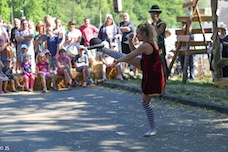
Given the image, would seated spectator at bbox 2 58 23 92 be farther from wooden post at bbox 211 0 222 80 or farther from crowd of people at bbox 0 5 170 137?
wooden post at bbox 211 0 222 80

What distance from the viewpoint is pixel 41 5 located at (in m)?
55.6

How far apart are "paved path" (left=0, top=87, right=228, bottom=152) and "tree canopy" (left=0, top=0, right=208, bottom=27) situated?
1733 centimetres

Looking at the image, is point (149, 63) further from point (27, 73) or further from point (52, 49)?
point (52, 49)

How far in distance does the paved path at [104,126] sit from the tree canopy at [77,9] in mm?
17331

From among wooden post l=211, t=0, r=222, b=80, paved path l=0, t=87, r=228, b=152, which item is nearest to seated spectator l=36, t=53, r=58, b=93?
paved path l=0, t=87, r=228, b=152

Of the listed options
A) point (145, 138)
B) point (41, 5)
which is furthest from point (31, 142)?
point (41, 5)

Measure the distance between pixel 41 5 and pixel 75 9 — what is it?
17.9m

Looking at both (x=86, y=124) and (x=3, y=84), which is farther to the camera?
(x=3, y=84)

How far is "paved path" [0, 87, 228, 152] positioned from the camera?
7.64 m

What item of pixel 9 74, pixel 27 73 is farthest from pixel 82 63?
pixel 9 74

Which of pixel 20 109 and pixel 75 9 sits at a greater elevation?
pixel 75 9

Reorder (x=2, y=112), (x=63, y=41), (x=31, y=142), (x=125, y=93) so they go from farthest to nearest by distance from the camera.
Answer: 1. (x=63, y=41)
2. (x=125, y=93)
3. (x=2, y=112)
4. (x=31, y=142)

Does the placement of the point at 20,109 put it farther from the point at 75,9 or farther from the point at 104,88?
the point at 75,9

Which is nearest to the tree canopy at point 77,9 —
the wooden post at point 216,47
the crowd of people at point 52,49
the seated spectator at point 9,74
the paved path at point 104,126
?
the crowd of people at point 52,49
